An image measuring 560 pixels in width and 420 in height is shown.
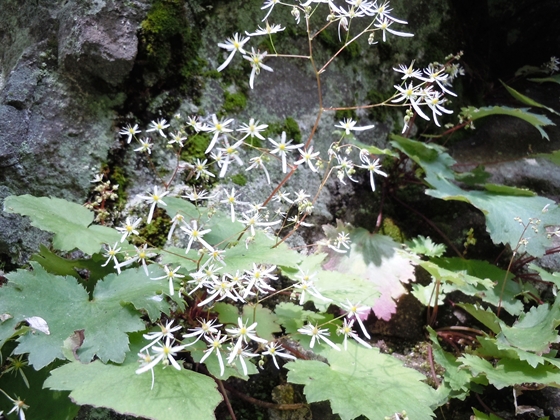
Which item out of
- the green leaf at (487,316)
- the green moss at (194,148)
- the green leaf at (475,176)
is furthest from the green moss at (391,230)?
the green moss at (194,148)

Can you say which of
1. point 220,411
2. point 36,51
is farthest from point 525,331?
point 36,51

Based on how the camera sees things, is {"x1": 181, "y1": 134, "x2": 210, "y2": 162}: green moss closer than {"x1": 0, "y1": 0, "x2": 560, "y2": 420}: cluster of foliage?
No

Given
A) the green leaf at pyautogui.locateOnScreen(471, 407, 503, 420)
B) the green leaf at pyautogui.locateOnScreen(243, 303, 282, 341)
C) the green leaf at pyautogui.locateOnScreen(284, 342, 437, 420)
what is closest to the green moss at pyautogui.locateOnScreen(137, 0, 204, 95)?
the green leaf at pyautogui.locateOnScreen(243, 303, 282, 341)

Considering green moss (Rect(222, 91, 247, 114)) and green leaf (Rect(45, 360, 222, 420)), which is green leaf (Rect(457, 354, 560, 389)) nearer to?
green leaf (Rect(45, 360, 222, 420))

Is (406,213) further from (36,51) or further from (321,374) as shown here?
(36,51)

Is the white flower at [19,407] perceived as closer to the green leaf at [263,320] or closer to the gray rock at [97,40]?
the green leaf at [263,320]
